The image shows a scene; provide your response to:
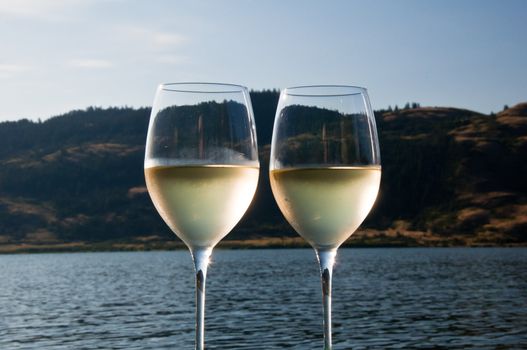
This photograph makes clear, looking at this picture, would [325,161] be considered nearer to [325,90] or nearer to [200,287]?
[325,90]

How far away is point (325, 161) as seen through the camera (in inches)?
100

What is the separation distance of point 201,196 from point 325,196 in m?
0.39

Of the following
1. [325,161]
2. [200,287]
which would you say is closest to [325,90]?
[325,161]

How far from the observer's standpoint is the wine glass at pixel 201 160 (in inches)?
96.7

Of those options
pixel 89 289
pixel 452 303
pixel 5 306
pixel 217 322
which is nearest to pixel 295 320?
pixel 217 322

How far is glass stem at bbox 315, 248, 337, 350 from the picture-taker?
2.38 meters

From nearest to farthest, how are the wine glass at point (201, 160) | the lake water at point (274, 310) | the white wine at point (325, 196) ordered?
the wine glass at point (201, 160), the white wine at point (325, 196), the lake water at point (274, 310)

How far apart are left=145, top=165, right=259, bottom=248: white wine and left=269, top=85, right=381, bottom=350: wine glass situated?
0.13 m

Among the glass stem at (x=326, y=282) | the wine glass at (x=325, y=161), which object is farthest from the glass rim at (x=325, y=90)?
the glass stem at (x=326, y=282)

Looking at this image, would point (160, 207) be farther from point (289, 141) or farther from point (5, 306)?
point (5, 306)

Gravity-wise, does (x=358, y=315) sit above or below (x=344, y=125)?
below

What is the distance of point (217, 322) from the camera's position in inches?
3132

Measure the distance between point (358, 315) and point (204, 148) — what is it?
271 ft

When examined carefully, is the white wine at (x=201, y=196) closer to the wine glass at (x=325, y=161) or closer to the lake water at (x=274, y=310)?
the wine glass at (x=325, y=161)
